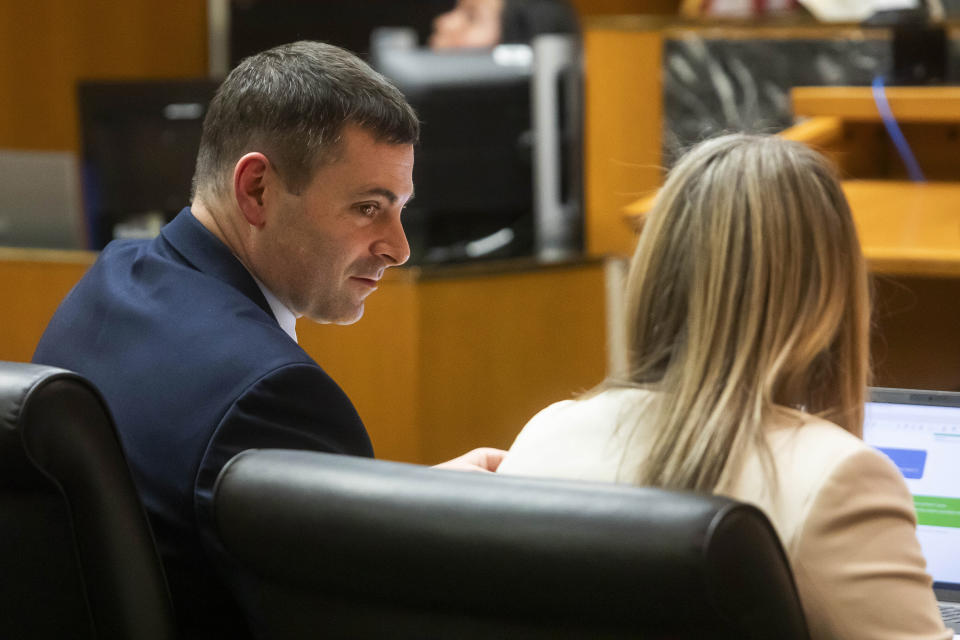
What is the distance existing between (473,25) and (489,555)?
381 centimetres

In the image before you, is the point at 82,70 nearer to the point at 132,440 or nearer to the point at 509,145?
the point at 509,145

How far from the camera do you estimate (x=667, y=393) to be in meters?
0.96

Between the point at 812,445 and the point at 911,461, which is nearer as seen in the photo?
the point at 812,445

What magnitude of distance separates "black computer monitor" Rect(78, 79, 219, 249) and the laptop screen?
2366 millimetres

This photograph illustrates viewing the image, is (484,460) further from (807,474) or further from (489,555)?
(489,555)

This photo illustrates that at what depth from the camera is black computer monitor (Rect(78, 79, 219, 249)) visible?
3371 millimetres

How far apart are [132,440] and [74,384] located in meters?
0.23

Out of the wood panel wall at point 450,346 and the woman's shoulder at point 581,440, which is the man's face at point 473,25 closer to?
the wood panel wall at point 450,346

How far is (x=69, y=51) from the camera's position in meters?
4.97

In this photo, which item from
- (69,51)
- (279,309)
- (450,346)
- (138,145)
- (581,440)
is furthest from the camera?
(69,51)

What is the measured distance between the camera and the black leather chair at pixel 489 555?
0.67m

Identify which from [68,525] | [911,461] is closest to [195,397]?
[68,525]

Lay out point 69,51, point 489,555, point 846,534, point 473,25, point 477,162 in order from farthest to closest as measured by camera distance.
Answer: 1. point 69,51
2. point 473,25
3. point 477,162
4. point 846,534
5. point 489,555

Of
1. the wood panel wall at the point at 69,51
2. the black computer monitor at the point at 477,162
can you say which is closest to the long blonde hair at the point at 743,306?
the black computer monitor at the point at 477,162
